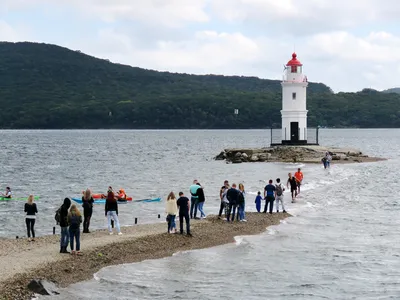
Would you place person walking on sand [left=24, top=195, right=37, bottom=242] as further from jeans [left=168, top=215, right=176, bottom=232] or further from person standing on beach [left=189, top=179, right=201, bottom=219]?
person standing on beach [left=189, top=179, right=201, bottom=219]

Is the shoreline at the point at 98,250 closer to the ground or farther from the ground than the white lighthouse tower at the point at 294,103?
closer to the ground

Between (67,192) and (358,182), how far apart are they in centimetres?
2072

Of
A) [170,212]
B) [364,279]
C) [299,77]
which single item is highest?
[299,77]

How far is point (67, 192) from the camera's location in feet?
146

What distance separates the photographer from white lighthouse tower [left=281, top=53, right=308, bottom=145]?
71.8 m

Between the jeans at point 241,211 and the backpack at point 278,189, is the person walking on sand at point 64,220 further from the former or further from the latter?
the backpack at point 278,189

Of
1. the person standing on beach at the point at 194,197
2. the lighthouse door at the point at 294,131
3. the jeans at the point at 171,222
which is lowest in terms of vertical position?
the jeans at the point at 171,222

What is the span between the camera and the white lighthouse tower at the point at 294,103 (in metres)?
71.8

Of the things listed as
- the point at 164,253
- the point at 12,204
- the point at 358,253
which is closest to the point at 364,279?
the point at 358,253

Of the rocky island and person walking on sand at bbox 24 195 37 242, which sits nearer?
person walking on sand at bbox 24 195 37 242

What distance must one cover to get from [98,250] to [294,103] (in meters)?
53.7

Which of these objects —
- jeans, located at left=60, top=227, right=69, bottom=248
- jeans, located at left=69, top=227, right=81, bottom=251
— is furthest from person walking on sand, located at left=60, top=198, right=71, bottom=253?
jeans, located at left=69, top=227, right=81, bottom=251

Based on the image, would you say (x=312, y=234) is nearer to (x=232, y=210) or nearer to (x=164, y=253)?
(x=232, y=210)

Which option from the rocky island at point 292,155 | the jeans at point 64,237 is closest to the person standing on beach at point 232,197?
the jeans at point 64,237
